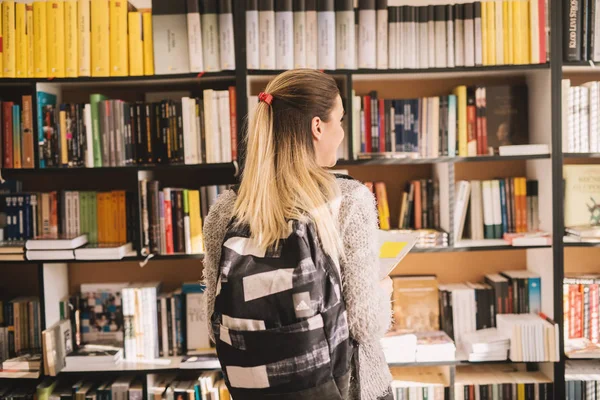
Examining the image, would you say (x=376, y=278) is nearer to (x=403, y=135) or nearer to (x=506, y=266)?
(x=403, y=135)

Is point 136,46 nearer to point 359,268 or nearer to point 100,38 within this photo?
point 100,38

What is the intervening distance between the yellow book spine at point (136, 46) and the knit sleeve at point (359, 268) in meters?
1.43

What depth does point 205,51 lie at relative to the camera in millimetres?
2457

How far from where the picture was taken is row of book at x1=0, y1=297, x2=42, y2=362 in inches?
103

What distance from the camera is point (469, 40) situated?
8.07ft

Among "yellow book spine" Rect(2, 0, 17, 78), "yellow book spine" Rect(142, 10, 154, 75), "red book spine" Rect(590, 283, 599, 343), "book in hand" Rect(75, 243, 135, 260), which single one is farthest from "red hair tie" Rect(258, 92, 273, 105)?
"red book spine" Rect(590, 283, 599, 343)

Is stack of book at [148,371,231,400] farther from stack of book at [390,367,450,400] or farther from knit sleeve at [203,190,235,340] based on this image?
knit sleeve at [203,190,235,340]

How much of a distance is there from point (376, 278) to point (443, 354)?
1.26m

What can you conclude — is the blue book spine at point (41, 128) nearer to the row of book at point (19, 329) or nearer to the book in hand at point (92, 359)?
the row of book at point (19, 329)

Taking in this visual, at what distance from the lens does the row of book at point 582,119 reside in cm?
250

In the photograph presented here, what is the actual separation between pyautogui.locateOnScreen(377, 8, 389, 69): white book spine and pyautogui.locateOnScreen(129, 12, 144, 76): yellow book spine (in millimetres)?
974

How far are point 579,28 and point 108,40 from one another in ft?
6.29

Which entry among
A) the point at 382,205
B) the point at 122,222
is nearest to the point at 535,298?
the point at 382,205

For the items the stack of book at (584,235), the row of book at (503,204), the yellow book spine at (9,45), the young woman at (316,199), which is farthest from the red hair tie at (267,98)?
the stack of book at (584,235)
